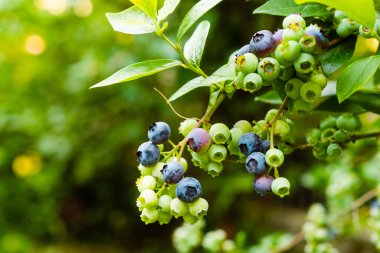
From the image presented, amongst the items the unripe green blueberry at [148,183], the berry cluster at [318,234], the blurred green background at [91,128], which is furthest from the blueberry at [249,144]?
the blurred green background at [91,128]

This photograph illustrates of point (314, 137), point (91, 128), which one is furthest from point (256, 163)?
point (91, 128)

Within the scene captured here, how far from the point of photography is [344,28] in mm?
590

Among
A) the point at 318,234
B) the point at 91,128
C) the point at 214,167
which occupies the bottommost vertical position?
the point at 91,128

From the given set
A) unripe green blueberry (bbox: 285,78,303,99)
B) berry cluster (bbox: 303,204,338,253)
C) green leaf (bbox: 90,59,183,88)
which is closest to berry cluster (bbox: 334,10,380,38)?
unripe green blueberry (bbox: 285,78,303,99)

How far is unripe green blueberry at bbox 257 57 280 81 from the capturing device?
518 mm

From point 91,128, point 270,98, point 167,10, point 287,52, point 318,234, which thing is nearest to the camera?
point 287,52

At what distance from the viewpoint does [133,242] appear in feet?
12.0

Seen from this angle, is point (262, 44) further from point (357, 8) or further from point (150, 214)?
point (150, 214)

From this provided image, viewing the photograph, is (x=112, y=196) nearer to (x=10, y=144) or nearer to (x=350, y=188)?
(x=10, y=144)

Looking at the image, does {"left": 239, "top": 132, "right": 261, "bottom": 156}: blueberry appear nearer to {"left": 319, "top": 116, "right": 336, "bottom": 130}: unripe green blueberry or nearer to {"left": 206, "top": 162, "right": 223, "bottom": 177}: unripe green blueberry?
{"left": 206, "top": 162, "right": 223, "bottom": 177}: unripe green blueberry

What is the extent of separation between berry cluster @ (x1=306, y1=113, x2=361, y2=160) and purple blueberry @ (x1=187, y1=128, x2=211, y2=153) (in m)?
0.24

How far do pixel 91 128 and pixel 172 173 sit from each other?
2312 millimetres

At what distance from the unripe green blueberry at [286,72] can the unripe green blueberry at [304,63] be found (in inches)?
1.1

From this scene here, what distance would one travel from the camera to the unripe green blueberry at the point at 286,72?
0.55 meters
